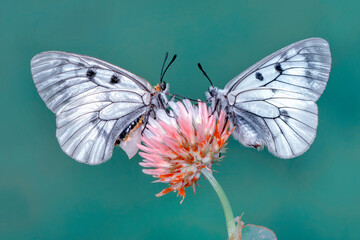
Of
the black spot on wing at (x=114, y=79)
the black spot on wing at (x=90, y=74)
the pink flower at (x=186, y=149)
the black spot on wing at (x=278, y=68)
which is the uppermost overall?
the black spot on wing at (x=278, y=68)

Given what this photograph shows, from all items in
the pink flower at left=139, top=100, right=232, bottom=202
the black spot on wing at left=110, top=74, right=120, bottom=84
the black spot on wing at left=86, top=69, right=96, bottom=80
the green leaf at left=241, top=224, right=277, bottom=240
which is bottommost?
the green leaf at left=241, top=224, right=277, bottom=240

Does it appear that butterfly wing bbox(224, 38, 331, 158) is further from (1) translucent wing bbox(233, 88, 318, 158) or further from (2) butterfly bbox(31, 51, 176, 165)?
(2) butterfly bbox(31, 51, 176, 165)

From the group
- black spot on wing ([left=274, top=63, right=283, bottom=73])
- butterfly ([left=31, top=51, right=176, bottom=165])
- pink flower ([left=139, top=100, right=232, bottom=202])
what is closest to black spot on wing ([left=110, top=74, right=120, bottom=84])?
butterfly ([left=31, top=51, right=176, bottom=165])

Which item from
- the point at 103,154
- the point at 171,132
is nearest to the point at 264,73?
the point at 171,132

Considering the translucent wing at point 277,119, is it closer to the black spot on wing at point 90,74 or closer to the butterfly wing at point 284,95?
the butterfly wing at point 284,95

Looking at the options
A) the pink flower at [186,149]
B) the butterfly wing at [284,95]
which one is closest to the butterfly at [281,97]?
the butterfly wing at [284,95]

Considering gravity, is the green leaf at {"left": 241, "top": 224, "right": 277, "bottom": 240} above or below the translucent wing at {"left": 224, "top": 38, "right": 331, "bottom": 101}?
below

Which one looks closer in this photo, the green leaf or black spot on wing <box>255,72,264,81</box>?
the green leaf
